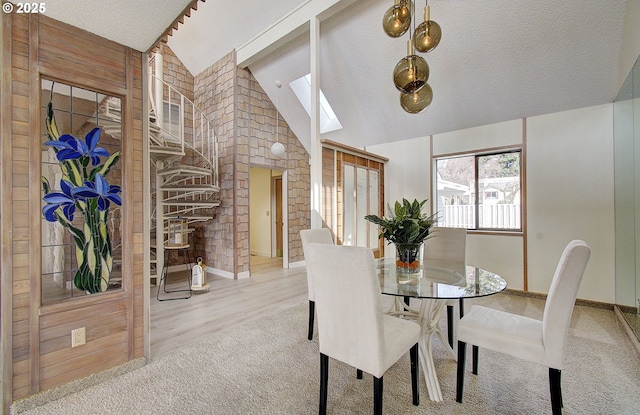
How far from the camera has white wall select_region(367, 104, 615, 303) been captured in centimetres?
323

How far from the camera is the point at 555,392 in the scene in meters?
1.36

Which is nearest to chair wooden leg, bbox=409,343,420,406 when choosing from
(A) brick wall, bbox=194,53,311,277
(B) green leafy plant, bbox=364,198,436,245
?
(B) green leafy plant, bbox=364,198,436,245

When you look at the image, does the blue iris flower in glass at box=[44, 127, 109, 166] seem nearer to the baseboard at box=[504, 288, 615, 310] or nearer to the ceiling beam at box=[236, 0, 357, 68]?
the ceiling beam at box=[236, 0, 357, 68]

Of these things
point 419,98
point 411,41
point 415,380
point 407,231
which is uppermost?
point 411,41

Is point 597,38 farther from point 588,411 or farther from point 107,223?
point 107,223

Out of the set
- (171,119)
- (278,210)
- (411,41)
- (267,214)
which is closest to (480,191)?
(411,41)

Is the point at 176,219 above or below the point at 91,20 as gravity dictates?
below

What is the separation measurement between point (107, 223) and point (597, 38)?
4909mm

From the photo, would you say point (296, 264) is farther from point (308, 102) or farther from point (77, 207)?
point (77, 207)

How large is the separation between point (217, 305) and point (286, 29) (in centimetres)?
406

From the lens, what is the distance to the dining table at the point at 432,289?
1638 mm

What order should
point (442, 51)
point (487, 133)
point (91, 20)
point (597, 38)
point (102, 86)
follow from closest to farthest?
point (91, 20) → point (102, 86) → point (597, 38) → point (442, 51) → point (487, 133)

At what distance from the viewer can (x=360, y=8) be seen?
3.45m

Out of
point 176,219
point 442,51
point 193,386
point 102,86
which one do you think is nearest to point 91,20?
point 102,86
